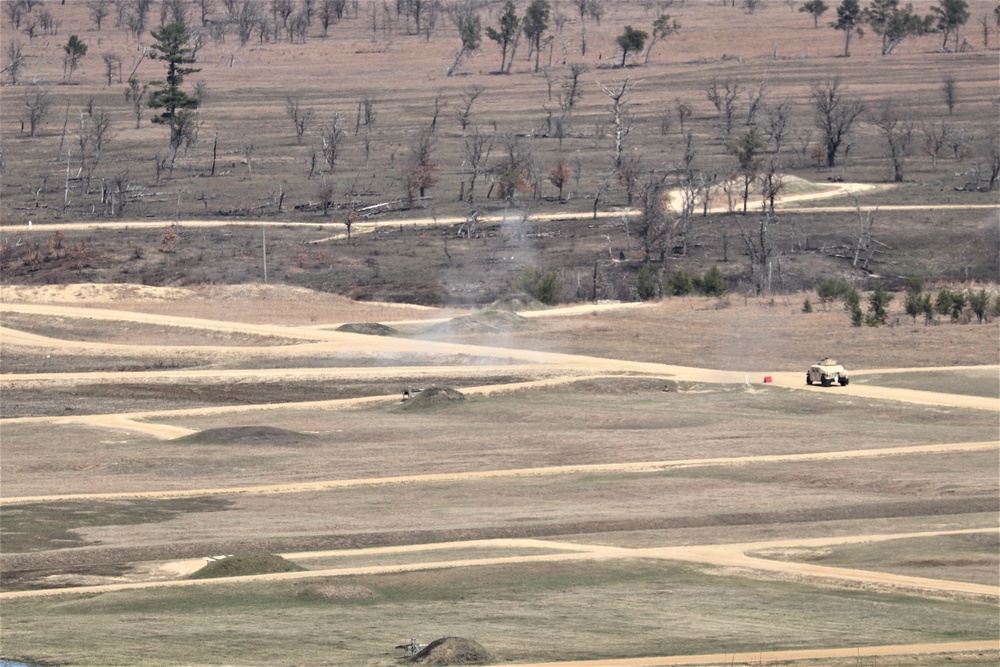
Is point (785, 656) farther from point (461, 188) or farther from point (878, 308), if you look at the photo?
point (461, 188)

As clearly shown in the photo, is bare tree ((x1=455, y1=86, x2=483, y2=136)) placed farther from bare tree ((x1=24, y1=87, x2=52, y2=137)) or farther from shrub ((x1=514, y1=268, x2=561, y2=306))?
shrub ((x1=514, y1=268, x2=561, y2=306))

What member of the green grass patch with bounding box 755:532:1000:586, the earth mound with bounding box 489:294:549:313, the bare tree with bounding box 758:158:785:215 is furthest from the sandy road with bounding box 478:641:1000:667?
the bare tree with bounding box 758:158:785:215

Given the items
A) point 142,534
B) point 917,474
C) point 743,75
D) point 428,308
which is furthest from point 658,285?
point 743,75

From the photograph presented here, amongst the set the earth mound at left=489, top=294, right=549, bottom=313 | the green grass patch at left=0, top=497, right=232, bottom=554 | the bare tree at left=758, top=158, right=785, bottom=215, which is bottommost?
the green grass patch at left=0, top=497, right=232, bottom=554

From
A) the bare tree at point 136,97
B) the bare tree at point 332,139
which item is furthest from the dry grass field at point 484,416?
the bare tree at point 136,97

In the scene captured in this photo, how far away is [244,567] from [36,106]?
144 meters

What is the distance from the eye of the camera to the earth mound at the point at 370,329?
295 feet

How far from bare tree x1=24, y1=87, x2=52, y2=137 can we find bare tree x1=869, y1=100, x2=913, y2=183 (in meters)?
87.9

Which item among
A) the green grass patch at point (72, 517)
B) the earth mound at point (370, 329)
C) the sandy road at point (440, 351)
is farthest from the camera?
the earth mound at point (370, 329)

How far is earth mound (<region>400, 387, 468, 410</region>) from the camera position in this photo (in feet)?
229

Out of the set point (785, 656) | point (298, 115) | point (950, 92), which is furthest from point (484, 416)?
point (298, 115)

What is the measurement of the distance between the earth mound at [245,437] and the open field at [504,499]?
6.3 inches

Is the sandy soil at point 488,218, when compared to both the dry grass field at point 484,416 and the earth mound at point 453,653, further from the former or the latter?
the earth mound at point 453,653

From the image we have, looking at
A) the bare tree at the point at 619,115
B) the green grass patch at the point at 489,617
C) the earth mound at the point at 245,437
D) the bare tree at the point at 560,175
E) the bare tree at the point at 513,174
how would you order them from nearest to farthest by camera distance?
the green grass patch at the point at 489,617 → the earth mound at the point at 245,437 → the bare tree at the point at 513,174 → the bare tree at the point at 560,175 → the bare tree at the point at 619,115
